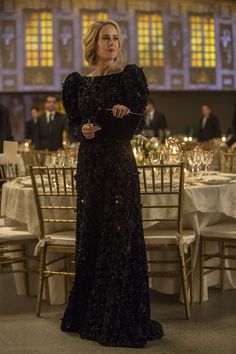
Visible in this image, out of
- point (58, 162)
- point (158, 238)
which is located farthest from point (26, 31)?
point (158, 238)

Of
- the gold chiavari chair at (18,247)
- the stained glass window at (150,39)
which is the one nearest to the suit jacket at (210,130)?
the stained glass window at (150,39)

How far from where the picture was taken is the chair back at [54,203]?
4590 millimetres

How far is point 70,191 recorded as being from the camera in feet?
15.7

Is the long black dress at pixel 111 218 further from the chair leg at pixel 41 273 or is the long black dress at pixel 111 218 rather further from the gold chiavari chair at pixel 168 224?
the chair leg at pixel 41 273

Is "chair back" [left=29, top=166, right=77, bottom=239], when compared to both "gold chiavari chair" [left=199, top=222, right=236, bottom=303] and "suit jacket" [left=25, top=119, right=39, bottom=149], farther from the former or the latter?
"suit jacket" [left=25, top=119, right=39, bottom=149]

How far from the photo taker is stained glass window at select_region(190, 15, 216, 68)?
696 inches

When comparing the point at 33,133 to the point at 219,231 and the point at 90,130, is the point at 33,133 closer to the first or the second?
the point at 219,231

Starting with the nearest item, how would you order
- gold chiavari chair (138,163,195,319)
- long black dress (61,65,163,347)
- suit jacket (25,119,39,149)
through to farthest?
1. long black dress (61,65,163,347)
2. gold chiavari chair (138,163,195,319)
3. suit jacket (25,119,39,149)

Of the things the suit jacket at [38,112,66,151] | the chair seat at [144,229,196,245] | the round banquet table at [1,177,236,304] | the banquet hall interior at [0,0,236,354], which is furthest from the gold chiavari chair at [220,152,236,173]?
the suit jacket at [38,112,66,151]

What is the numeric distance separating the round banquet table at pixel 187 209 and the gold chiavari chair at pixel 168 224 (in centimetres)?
8

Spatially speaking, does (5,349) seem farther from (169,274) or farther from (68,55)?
(68,55)

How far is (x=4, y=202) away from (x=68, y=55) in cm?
1224

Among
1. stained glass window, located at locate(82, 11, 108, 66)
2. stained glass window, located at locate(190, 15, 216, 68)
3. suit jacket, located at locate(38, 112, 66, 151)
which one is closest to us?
suit jacket, located at locate(38, 112, 66, 151)

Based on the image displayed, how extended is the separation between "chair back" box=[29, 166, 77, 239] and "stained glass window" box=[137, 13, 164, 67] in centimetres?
1282
